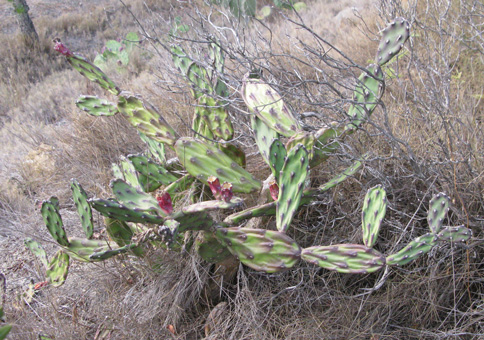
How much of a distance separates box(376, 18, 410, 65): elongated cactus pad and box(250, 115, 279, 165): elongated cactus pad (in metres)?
0.63

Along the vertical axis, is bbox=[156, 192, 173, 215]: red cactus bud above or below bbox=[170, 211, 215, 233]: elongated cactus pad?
above

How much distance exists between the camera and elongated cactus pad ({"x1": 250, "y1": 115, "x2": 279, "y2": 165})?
1.95 m

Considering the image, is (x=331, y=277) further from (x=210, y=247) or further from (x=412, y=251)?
(x=210, y=247)

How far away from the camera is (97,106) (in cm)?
240

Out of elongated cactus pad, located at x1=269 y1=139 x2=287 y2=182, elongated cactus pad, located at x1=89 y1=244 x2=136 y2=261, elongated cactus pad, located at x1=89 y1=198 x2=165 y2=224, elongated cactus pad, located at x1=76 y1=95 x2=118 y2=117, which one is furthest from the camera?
elongated cactus pad, located at x1=76 y1=95 x2=118 y2=117

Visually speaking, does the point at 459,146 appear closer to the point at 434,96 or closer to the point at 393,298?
the point at 434,96

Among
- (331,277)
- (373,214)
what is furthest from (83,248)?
(373,214)

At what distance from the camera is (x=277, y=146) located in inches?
68.6

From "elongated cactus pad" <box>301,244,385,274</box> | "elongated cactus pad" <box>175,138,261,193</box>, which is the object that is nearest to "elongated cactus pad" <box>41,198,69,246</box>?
"elongated cactus pad" <box>175,138,261,193</box>

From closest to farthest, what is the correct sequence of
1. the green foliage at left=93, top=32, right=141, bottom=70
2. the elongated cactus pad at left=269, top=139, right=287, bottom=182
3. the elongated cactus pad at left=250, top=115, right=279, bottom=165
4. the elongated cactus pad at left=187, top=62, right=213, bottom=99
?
the elongated cactus pad at left=269, top=139, right=287, bottom=182 → the elongated cactus pad at left=250, top=115, right=279, bottom=165 → the elongated cactus pad at left=187, top=62, right=213, bottom=99 → the green foliage at left=93, top=32, right=141, bottom=70

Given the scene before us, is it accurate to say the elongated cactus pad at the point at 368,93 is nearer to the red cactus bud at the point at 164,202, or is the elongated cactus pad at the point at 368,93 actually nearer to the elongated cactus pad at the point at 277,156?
the elongated cactus pad at the point at 277,156

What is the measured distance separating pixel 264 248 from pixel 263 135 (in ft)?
1.86

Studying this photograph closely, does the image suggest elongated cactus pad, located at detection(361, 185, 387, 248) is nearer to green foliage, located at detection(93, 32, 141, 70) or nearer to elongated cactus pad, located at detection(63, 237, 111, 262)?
elongated cactus pad, located at detection(63, 237, 111, 262)

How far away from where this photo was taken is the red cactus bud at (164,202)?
1.68 meters
